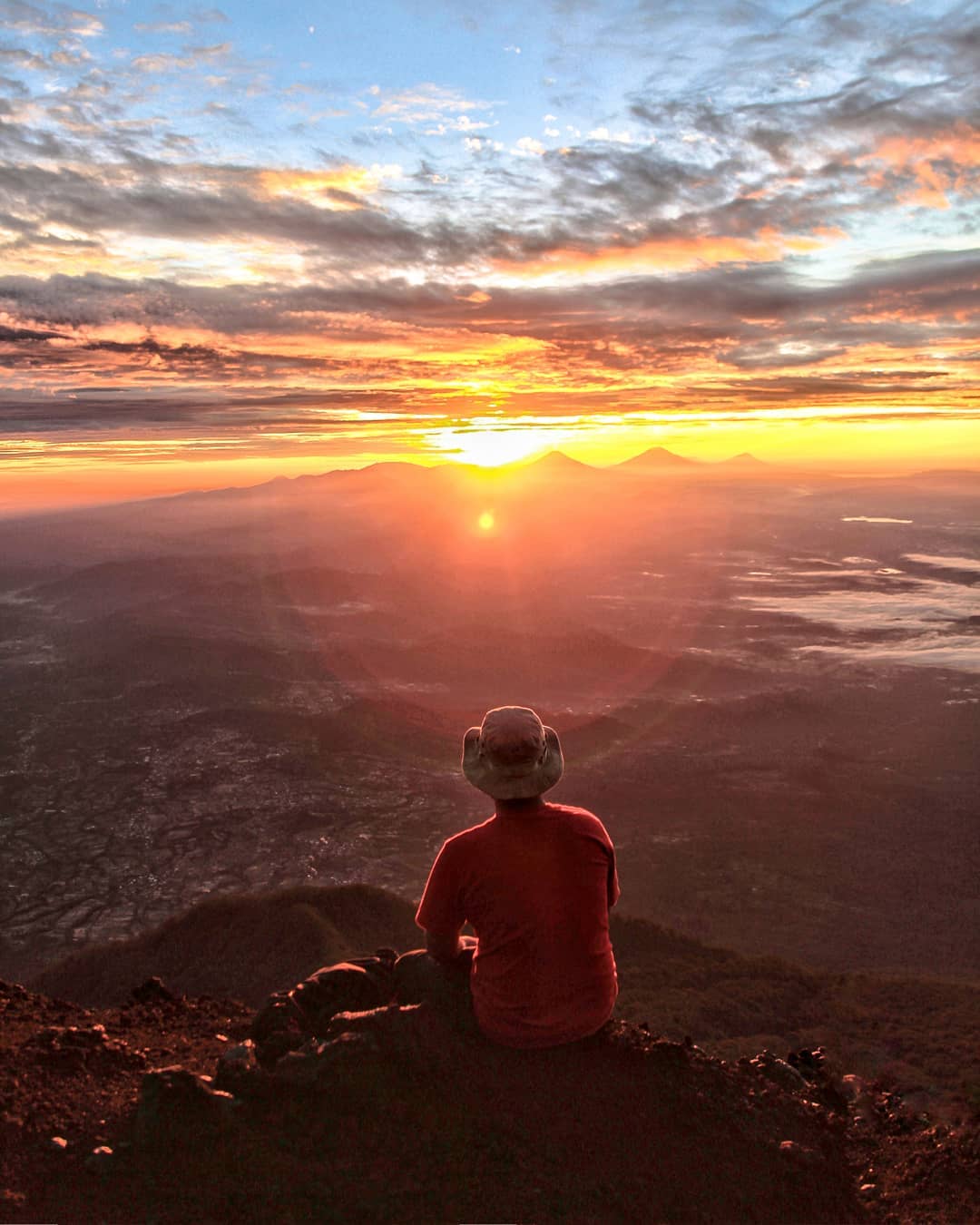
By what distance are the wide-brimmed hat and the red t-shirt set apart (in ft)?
0.38

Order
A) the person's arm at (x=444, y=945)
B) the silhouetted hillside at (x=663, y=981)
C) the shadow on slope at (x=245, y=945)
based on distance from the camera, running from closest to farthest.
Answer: the person's arm at (x=444, y=945) < the silhouetted hillside at (x=663, y=981) < the shadow on slope at (x=245, y=945)

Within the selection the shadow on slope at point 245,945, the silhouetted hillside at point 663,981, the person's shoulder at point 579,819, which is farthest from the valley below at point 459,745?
the person's shoulder at point 579,819

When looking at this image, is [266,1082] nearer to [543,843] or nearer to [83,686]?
[543,843]

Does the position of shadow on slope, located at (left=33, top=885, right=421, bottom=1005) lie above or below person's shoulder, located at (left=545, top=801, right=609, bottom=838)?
below

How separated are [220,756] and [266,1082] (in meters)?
29.5

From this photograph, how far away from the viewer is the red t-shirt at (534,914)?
11.2 ft

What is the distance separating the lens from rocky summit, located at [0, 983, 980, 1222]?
3.27 metres

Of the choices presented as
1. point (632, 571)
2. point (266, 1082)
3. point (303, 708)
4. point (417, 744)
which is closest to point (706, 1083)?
point (266, 1082)

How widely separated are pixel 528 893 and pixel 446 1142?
115cm

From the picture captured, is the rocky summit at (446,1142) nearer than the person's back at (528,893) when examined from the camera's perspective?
Yes

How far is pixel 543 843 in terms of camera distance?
11.2ft

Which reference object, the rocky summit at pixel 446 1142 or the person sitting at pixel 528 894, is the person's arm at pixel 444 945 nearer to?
the person sitting at pixel 528 894

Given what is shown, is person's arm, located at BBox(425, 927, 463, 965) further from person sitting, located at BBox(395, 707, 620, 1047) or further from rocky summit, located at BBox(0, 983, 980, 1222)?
rocky summit, located at BBox(0, 983, 980, 1222)

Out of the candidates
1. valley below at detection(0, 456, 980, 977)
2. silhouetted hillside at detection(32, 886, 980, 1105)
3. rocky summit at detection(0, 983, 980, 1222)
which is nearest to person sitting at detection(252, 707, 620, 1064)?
rocky summit at detection(0, 983, 980, 1222)
